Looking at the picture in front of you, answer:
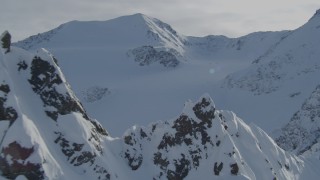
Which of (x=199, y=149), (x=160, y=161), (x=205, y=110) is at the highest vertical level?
(x=205, y=110)

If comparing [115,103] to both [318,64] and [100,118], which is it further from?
[318,64]

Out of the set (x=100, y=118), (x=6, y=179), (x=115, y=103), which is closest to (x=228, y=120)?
(x=6, y=179)

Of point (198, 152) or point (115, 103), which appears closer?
point (198, 152)

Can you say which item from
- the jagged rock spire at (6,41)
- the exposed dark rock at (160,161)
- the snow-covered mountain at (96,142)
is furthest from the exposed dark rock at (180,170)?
the jagged rock spire at (6,41)

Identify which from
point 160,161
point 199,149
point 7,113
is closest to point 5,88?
point 7,113

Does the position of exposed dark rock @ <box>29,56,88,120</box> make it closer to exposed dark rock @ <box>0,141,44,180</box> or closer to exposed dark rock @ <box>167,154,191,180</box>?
exposed dark rock @ <box>0,141,44,180</box>

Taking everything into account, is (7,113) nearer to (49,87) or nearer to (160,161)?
(49,87)
